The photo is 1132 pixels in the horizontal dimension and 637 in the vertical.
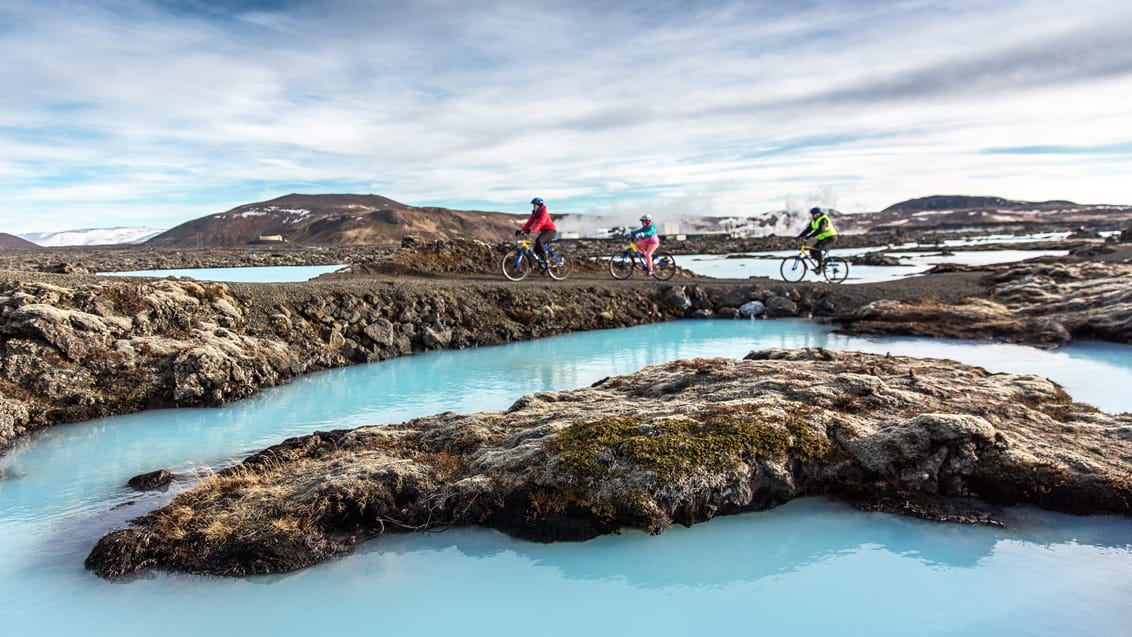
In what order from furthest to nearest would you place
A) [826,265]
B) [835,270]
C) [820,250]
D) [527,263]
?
[835,270] < [826,265] < [820,250] < [527,263]

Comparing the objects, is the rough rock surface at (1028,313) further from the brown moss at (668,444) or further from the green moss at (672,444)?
the brown moss at (668,444)

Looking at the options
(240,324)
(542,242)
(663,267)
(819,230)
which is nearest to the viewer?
(240,324)

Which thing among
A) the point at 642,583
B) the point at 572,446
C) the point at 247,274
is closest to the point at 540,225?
the point at 572,446

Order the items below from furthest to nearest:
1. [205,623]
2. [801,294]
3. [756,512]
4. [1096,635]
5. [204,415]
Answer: [801,294], [204,415], [756,512], [205,623], [1096,635]

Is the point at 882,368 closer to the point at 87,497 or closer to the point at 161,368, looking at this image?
the point at 87,497

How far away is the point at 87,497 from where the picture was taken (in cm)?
966

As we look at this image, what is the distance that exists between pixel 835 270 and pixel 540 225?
13.8 metres

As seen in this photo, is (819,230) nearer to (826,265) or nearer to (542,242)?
(826,265)

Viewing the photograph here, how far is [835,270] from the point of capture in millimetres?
→ 30281

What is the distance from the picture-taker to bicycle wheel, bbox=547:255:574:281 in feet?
91.3

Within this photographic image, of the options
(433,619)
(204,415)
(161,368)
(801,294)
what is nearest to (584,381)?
(204,415)

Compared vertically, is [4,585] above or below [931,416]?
below

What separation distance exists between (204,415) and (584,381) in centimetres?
837

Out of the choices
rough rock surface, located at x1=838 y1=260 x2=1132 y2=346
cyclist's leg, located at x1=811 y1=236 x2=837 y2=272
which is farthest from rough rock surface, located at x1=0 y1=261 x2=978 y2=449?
rough rock surface, located at x1=838 y1=260 x2=1132 y2=346
